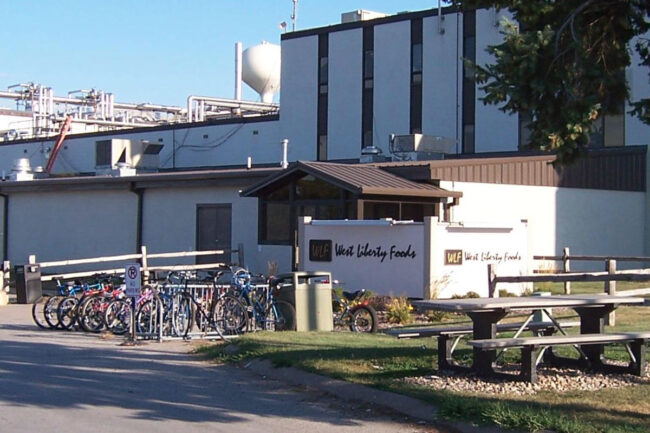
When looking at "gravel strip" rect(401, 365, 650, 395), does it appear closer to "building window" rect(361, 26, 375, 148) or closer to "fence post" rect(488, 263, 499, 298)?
"fence post" rect(488, 263, 499, 298)

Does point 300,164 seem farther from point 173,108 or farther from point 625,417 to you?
point 173,108

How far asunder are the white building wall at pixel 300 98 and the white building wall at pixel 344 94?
1.07 m

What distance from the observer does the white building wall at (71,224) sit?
32125mm

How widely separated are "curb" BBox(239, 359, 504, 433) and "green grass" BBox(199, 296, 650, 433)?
101 mm

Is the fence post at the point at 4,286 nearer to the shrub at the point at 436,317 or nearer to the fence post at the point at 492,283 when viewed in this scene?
the shrub at the point at 436,317

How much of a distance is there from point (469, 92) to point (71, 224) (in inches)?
654

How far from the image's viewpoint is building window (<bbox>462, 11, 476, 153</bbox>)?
128 feet

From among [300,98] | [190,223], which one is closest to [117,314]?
[190,223]

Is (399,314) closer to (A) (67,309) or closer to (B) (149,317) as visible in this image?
(B) (149,317)

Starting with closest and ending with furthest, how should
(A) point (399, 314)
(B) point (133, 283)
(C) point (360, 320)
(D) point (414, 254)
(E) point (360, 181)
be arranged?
(B) point (133, 283)
(C) point (360, 320)
(A) point (399, 314)
(D) point (414, 254)
(E) point (360, 181)

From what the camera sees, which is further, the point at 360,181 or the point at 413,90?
the point at 413,90

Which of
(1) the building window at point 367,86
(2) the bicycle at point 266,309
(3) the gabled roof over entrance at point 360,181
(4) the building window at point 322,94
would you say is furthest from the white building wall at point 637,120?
→ (2) the bicycle at point 266,309

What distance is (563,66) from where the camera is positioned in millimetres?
11531

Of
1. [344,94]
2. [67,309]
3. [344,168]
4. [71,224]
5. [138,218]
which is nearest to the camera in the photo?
[67,309]
